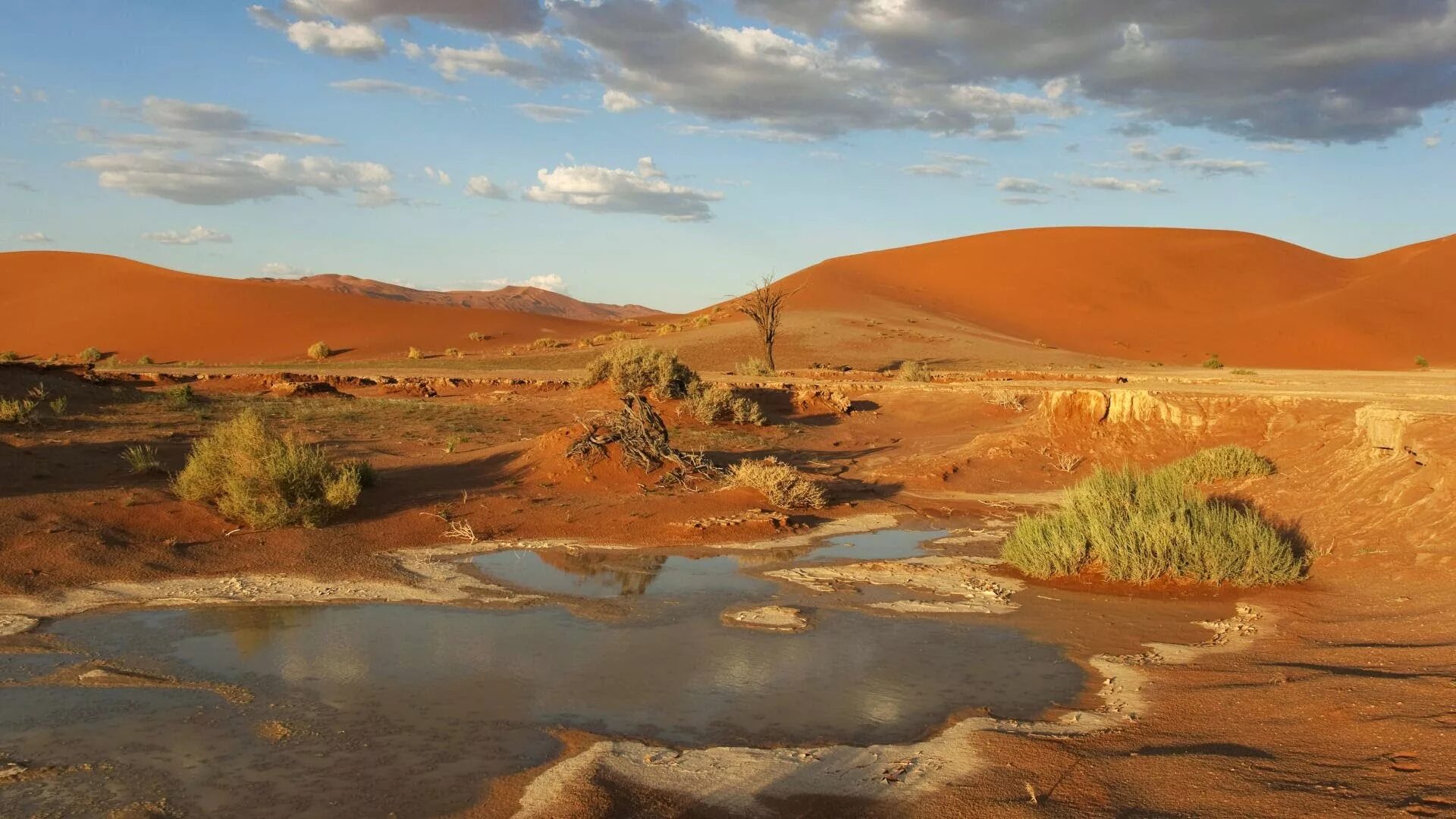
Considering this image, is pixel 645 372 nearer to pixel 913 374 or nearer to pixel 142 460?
pixel 913 374

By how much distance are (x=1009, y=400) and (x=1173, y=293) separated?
5259 cm

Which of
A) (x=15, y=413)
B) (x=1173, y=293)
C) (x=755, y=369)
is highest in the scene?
(x=1173, y=293)

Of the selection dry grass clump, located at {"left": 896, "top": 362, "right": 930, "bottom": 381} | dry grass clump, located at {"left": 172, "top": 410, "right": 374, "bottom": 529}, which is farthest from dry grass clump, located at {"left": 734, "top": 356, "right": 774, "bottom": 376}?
dry grass clump, located at {"left": 172, "top": 410, "right": 374, "bottom": 529}

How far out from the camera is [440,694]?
21.7 ft

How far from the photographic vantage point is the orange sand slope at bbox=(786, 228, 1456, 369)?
5406 cm

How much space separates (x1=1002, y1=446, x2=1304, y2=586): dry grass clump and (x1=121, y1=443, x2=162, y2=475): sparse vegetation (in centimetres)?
1132

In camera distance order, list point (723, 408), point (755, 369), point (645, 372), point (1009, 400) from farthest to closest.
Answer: point (755, 369) < point (645, 372) < point (1009, 400) < point (723, 408)

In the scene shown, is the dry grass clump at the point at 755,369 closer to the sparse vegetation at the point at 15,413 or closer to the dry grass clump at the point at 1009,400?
the dry grass clump at the point at 1009,400

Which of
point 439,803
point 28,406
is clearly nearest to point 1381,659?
point 439,803

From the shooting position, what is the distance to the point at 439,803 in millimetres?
5039

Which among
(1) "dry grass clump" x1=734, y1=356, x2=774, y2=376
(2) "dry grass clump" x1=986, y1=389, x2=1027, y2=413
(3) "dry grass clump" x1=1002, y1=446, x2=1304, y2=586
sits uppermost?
(1) "dry grass clump" x1=734, y1=356, x2=774, y2=376

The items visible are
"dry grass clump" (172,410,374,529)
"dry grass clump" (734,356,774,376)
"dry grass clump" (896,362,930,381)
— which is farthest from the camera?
"dry grass clump" (734,356,774,376)

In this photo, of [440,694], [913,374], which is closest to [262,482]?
[440,694]

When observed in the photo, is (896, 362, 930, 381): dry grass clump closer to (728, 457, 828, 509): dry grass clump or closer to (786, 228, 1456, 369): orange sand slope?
(728, 457, 828, 509): dry grass clump
